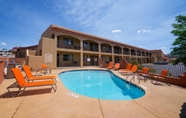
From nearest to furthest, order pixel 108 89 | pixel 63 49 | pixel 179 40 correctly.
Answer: pixel 108 89
pixel 179 40
pixel 63 49

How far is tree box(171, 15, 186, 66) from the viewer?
11.5 metres

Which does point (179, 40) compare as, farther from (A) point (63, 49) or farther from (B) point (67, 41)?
(B) point (67, 41)

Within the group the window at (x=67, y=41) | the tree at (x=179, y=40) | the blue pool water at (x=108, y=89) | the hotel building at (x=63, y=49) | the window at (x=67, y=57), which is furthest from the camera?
the window at (x=67, y=57)

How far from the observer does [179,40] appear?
38.7 ft

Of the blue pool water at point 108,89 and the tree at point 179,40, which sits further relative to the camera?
the tree at point 179,40

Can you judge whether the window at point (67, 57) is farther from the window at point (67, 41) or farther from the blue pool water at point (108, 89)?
the blue pool water at point (108, 89)

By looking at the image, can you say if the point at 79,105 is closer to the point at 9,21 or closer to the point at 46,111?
the point at 46,111

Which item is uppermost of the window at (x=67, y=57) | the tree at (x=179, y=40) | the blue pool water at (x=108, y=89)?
the tree at (x=179, y=40)

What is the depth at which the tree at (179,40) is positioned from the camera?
1150cm

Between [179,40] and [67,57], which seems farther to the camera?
[67,57]

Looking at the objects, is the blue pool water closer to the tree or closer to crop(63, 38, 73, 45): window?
the tree

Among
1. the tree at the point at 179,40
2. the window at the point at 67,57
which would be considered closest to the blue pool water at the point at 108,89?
the tree at the point at 179,40

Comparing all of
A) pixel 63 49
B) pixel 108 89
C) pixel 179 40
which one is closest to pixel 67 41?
pixel 63 49

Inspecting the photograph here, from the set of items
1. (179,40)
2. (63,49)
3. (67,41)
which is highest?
(67,41)
